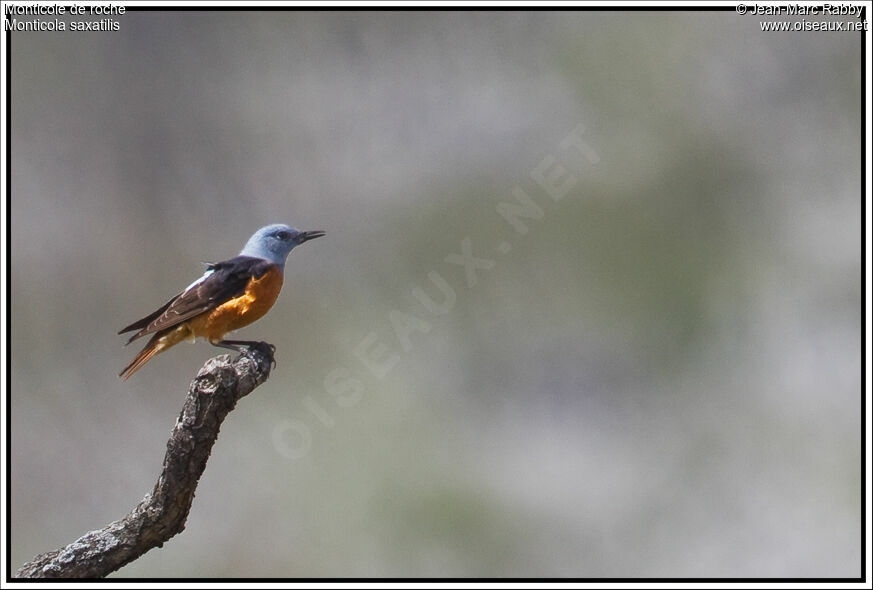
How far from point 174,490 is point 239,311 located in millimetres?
1052

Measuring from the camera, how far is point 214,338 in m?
4.50

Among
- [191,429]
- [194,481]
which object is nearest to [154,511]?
[194,481]

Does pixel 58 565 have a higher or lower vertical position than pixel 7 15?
lower

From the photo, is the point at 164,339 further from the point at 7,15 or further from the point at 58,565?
the point at 7,15

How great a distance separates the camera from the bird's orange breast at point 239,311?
4.42 m

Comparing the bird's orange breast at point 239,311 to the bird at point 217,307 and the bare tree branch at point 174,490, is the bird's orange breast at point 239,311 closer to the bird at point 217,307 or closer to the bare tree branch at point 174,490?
the bird at point 217,307

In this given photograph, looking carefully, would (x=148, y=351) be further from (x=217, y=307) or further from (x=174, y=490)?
(x=174, y=490)

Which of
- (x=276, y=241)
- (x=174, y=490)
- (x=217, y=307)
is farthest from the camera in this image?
(x=276, y=241)

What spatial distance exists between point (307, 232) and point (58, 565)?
7.37 ft

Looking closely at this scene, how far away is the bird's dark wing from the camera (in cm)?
430

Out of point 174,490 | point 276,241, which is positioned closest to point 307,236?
point 276,241

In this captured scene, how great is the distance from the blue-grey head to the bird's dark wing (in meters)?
0.15

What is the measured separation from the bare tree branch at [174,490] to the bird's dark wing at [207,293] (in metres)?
0.52

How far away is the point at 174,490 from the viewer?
3.85 meters
